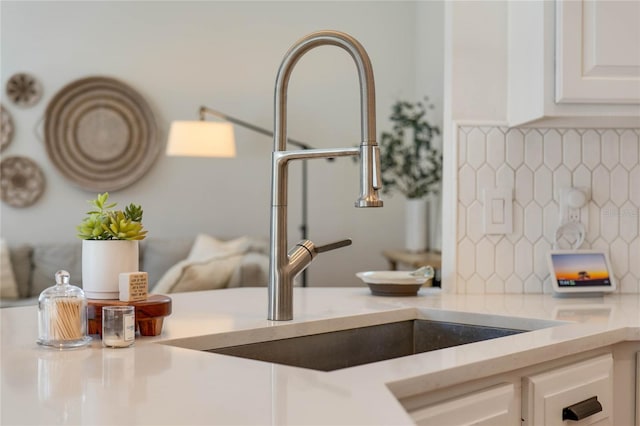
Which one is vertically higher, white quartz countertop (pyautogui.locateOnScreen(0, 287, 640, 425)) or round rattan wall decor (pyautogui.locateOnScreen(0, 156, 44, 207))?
round rattan wall decor (pyautogui.locateOnScreen(0, 156, 44, 207))

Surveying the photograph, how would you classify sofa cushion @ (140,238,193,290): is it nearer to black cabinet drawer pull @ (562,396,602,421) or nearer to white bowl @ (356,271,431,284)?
white bowl @ (356,271,431,284)

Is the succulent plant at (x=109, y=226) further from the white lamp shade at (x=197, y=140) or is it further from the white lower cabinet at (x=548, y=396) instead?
the white lamp shade at (x=197, y=140)

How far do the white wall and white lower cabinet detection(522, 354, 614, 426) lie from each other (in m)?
4.09

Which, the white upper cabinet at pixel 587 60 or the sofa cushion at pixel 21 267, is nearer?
the white upper cabinet at pixel 587 60

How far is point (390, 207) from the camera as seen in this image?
19.0ft

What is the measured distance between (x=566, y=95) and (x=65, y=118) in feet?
14.5

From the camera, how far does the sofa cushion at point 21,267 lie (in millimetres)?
5172

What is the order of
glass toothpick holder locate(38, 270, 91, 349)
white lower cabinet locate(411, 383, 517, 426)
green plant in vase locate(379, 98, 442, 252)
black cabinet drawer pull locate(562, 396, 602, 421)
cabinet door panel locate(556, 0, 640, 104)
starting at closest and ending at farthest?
white lower cabinet locate(411, 383, 517, 426), glass toothpick holder locate(38, 270, 91, 349), black cabinet drawer pull locate(562, 396, 602, 421), cabinet door panel locate(556, 0, 640, 104), green plant in vase locate(379, 98, 442, 252)

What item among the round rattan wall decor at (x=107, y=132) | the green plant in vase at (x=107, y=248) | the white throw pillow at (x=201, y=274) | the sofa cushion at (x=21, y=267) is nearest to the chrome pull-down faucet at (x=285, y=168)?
the green plant in vase at (x=107, y=248)

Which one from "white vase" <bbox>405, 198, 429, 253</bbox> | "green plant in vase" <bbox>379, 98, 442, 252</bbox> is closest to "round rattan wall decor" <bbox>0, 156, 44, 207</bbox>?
"green plant in vase" <bbox>379, 98, 442, 252</bbox>

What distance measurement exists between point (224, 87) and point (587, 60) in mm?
4042

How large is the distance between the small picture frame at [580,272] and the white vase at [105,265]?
1201mm

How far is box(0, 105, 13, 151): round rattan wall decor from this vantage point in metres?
5.50

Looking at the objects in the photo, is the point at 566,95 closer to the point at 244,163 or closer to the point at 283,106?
the point at 283,106
